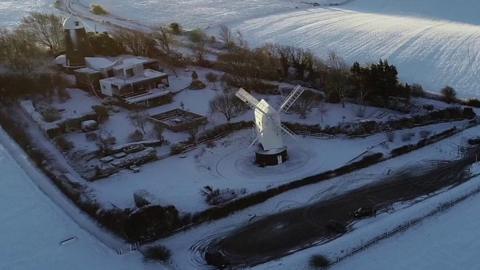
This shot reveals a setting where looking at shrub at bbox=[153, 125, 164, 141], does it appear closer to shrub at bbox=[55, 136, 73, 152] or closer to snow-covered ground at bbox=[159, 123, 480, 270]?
shrub at bbox=[55, 136, 73, 152]

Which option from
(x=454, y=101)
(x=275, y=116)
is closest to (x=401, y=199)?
(x=275, y=116)

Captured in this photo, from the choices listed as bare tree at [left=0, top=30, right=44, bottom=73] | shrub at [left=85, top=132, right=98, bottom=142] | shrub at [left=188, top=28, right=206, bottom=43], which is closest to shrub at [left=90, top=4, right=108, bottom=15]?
shrub at [left=188, top=28, right=206, bottom=43]

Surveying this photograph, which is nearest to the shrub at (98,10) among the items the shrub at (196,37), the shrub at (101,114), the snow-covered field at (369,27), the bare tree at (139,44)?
the snow-covered field at (369,27)

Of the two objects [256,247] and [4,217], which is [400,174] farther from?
[4,217]

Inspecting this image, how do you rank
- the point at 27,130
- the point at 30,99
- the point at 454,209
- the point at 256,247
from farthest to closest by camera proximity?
the point at 30,99 < the point at 27,130 < the point at 454,209 < the point at 256,247

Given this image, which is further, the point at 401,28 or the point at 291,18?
the point at 291,18

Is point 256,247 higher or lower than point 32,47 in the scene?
lower
